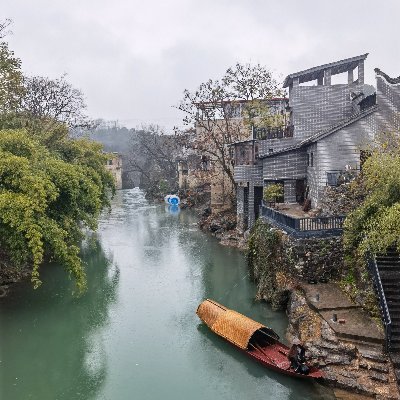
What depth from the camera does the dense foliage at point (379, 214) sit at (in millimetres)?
14835

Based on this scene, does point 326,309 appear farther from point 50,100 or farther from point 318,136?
point 50,100

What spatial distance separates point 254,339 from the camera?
17234mm

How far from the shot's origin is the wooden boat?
1548cm

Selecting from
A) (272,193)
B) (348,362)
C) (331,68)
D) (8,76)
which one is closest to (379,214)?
(348,362)

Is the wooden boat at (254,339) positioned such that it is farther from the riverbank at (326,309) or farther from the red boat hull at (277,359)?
the riverbank at (326,309)

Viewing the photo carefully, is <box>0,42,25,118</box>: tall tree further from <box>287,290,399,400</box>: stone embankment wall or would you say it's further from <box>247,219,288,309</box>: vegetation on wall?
<box>287,290,399,400</box>: stone embankment wall

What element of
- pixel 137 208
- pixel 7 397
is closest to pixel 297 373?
pixel 7 397

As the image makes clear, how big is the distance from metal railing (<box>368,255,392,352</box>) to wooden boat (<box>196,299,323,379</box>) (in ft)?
8.54

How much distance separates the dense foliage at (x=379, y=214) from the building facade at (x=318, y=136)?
762 cm

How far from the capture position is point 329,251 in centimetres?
2008

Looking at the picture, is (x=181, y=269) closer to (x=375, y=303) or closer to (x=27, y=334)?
(x=27, y=334)

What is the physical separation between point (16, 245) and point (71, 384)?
278 inches

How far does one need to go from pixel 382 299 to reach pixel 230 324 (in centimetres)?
626

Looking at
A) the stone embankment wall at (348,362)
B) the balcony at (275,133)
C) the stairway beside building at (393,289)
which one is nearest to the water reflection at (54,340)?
the stone embankment wall at (348,362)
